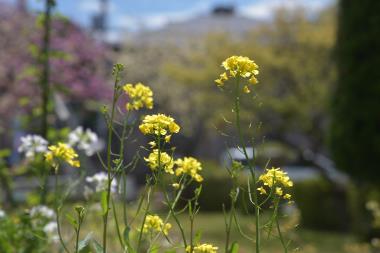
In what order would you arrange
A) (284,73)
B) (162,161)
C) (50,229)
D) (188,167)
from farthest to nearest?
1. (284,73)
2. (50,229)
3. (188,167)
4. (162,161)

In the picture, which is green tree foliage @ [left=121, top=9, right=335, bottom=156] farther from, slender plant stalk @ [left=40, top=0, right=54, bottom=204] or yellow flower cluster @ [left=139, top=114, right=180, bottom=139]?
yellow flower cluster @ [left=139, top=114, right=180, bottom=139]

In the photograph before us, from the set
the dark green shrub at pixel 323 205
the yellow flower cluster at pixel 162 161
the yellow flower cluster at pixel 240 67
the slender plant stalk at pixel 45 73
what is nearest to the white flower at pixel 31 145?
the slender plant stalk at pixel 45 73

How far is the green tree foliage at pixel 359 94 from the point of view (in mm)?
7879

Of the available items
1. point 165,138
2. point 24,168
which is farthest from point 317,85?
point 165,138

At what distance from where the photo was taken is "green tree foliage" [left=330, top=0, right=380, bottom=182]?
7879 mm

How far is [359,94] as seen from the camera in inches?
317

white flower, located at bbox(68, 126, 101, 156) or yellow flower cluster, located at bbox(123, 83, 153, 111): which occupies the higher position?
yellow flower cluster, located at bbox(123, 83, 153, 111)

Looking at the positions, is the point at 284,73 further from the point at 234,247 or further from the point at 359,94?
the point at 234,247

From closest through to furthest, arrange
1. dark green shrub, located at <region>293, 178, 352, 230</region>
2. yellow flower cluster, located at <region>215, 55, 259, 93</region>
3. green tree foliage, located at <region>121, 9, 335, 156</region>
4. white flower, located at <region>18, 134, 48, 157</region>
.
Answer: yellow flower cluster, located at <region>215, 55, 259, 93</region>
white flower, located at <region>18, 134, 48, 157</region>
dark green shrub, located at <region>293, 178, 352, 230</region>
green tree foliage, located at <region>121, 9, 335, 156</region>

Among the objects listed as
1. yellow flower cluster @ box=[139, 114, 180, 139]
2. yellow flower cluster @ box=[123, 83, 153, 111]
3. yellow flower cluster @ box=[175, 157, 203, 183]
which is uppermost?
yellow flower cluster @ box=[123, 83, 153, 111]

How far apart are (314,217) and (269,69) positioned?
A: 2792mm

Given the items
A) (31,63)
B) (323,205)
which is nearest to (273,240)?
(323,205)

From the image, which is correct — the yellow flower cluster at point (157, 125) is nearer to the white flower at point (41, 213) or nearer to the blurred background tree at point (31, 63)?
the white flower at point (41, 213)

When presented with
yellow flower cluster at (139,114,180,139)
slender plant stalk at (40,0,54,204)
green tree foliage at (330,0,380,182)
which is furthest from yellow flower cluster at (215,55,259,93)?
green tree foliage at (330,0,380,182)
